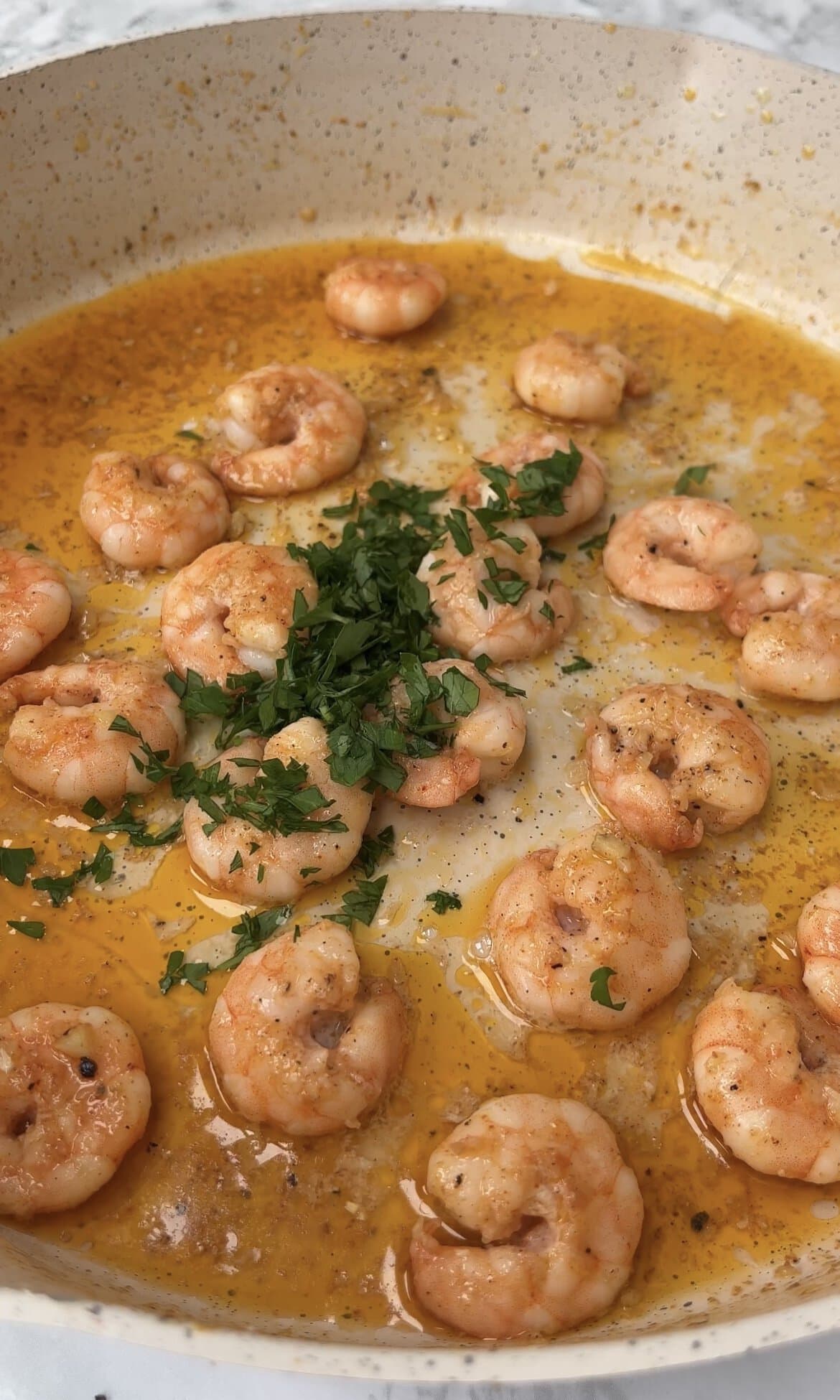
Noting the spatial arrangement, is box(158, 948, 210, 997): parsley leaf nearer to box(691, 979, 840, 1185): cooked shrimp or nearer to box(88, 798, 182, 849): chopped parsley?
box(88, 798, 182, 849): chopped parsley

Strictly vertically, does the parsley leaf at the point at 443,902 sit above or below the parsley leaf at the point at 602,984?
below

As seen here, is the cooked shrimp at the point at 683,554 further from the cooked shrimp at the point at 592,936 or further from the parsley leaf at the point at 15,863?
the parsley leaf at the point at 15,863

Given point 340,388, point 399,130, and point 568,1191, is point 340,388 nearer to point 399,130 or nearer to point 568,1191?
point 399,130

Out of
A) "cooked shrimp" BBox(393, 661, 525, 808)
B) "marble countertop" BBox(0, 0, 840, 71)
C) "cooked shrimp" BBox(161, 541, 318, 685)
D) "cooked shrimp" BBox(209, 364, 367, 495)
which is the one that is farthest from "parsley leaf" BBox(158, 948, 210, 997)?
"marble countertop" BBox(0, 0, 840, 71)

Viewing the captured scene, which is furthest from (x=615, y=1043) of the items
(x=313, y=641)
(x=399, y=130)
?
(x=399, y=130)

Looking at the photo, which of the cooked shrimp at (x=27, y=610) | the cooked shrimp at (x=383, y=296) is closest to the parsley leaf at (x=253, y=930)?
the cooked shrimp at (x=27, y=610)

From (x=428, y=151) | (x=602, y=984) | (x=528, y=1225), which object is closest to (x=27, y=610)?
(x=602, y=984)
